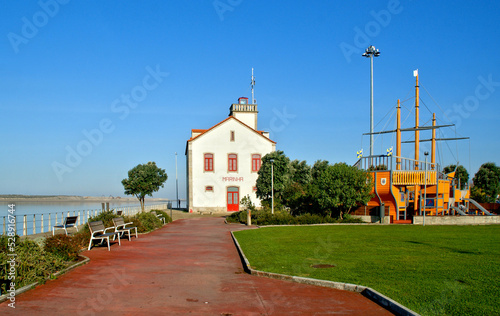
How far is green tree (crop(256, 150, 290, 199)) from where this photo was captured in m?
41.7

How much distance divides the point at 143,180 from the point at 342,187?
29.9m

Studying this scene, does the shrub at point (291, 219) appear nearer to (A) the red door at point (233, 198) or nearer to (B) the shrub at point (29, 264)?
(B) the shrub at point (29, 264)

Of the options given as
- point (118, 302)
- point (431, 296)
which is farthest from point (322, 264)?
point (118, 302)

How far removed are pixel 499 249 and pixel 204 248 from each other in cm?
951

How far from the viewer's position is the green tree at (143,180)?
49656 millimetres

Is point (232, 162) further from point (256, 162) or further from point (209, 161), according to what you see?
point (256, 162)

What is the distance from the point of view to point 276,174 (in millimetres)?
42000

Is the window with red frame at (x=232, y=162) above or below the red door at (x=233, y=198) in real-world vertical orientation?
above

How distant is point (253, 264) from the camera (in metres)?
10.6

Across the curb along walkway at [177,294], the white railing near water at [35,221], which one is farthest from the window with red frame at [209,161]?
the curb along walkway at [177,294]

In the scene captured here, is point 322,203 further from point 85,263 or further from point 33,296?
point 33,296

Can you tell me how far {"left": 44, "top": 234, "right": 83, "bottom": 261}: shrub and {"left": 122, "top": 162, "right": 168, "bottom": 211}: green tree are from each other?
3900 cm

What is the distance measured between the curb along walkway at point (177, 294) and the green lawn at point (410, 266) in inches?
28.4

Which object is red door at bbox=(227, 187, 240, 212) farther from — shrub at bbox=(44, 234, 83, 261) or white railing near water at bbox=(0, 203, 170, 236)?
shrub at bbox=(44, 234, 83, 261)
